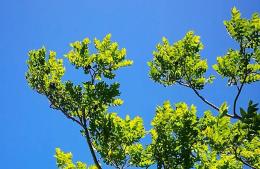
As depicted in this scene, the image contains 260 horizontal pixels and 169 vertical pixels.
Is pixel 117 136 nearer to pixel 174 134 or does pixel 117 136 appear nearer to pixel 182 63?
pixel 174 134

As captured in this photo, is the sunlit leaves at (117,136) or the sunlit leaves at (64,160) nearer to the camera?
the sunlit leaves at (117,136)

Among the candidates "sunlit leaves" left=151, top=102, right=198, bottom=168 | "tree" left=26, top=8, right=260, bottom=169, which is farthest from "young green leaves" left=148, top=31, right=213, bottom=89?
"sunlit leaves" left=151, top=102, right=198, bottom=168

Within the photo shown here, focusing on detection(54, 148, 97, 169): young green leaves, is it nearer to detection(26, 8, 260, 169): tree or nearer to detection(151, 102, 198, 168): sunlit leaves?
detection(26, 8, 260, 169): tree

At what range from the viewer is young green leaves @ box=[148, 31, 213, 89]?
720 inches

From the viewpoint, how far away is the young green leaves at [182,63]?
1830 centimetres

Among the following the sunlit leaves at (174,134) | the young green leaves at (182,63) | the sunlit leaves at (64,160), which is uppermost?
the young green leaves at (182,63)

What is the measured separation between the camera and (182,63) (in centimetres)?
1852

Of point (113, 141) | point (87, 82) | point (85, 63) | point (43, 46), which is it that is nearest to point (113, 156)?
point (113, 141)

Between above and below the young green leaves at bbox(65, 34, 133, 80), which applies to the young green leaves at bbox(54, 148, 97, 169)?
below

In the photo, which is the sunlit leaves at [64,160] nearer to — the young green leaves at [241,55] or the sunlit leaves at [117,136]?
the sunlit leaves at [117,136]

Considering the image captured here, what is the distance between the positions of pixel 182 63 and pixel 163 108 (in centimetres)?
488

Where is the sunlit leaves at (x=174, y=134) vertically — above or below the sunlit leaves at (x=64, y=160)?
below

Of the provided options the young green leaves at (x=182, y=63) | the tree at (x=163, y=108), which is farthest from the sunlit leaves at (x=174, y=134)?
the young green leaves at (x=182, y=63)

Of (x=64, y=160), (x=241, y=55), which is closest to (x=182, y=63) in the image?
(x=241, y=55)
